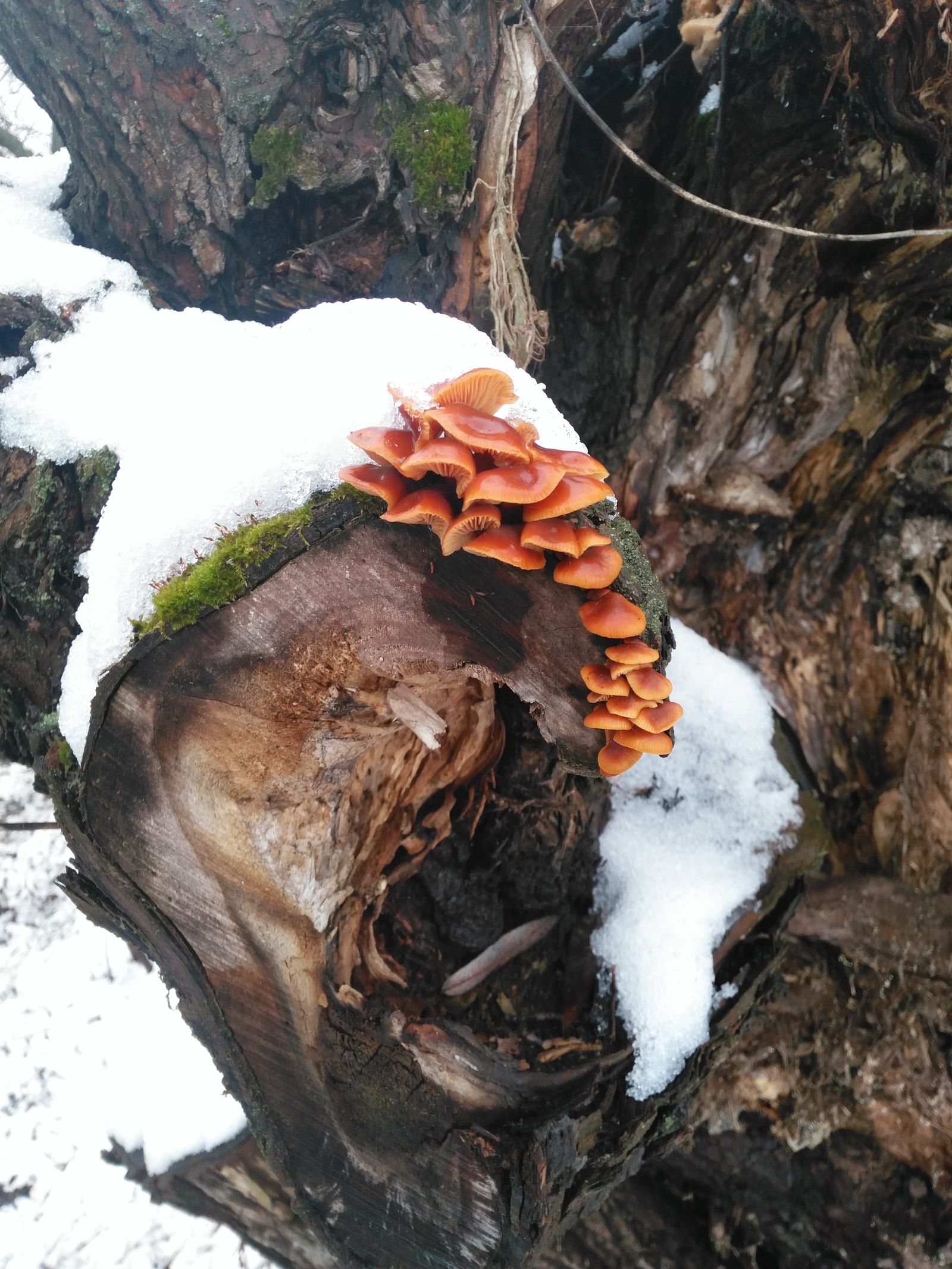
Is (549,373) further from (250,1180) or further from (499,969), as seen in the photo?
(250,1180)

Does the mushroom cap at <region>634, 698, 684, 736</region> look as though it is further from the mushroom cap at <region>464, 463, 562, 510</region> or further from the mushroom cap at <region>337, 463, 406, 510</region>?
the mushroom cap at <region>337, 463, 406, 510</region>

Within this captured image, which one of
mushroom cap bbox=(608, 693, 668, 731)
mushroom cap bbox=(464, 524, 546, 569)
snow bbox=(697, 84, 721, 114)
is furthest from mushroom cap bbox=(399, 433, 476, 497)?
snow bbox=(697, 84, 721, 114)

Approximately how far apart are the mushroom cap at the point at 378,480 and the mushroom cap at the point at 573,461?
11.7 inches

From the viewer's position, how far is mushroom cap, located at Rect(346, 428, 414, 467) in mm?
1388

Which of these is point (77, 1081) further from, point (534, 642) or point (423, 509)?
point (423, 509)

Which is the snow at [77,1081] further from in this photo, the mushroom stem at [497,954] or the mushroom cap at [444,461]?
the mushroom cap at [444,461]

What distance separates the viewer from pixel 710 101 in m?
2.65

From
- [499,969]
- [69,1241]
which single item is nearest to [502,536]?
[499,969]

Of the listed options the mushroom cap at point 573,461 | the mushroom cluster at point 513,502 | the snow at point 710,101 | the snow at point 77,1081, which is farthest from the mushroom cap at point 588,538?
the snow at point 77,1081

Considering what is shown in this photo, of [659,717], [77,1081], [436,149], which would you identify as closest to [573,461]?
[659,717]

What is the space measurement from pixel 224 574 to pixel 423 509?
1.72 feet

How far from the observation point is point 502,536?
56.0 inches

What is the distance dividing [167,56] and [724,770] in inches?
145

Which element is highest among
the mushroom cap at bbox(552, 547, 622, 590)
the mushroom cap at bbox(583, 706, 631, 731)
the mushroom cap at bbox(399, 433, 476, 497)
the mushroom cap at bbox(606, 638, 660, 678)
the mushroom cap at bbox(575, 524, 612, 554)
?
the mushroom cap at bbox(399, 433, 476, 497)
